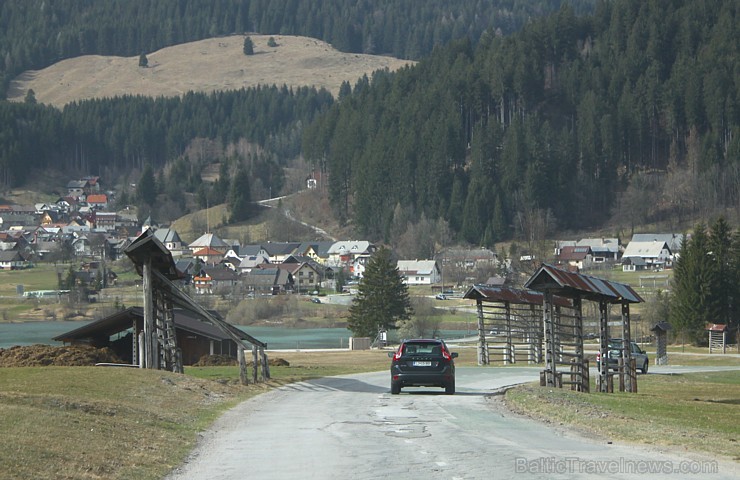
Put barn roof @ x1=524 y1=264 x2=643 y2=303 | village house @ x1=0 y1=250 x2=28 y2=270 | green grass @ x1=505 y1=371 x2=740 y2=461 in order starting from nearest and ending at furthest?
green grass @ x1=505 y1=371 x2=740 y2=461, barn roof @ x1=524 y1=264 x2=643 y2=303, village house @ x1=0 y1=250 x2=28 y2=270

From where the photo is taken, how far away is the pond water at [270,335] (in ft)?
284

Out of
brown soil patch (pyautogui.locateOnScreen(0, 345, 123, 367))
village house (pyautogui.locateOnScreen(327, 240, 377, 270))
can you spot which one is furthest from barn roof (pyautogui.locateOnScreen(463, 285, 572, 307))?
village house (pyautogui.locateOnScreen(327, 240, 377, 270))

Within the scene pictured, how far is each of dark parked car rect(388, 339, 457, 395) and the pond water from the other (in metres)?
51.2

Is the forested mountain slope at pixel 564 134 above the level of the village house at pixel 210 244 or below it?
above

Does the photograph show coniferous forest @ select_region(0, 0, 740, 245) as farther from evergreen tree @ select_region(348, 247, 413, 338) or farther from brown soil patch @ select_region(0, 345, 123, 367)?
brown soil patch @ select_region(0, 345, 123, 367)

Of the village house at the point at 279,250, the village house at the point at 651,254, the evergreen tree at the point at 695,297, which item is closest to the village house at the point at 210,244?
the village house at the point at 279,250

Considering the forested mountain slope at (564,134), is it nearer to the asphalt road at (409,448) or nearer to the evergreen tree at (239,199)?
the evergreen tree at (239,199)

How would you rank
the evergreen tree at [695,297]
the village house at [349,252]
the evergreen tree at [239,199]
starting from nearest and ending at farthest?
the evergreen tree at [695,297]
the village house at [349,252]
the evergreen tree at [239,199]

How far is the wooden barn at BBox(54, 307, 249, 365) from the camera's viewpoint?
46.9 metres

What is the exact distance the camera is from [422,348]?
3183 cm

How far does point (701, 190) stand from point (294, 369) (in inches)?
4562

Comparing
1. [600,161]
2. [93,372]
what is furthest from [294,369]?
[600,161]

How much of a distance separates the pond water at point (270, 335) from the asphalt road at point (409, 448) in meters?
57.5

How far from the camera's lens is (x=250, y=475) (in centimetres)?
1639
